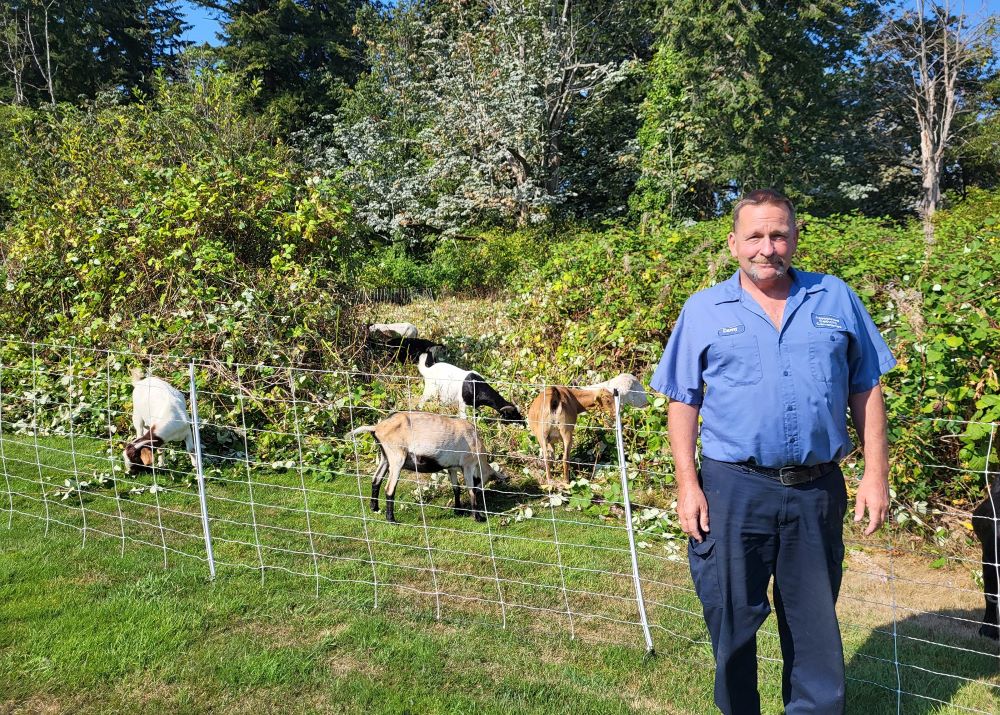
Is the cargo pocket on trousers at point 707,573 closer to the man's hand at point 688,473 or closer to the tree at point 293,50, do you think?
the man's hand at point 688,473

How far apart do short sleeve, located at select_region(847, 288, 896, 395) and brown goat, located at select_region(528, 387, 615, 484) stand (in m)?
3.36

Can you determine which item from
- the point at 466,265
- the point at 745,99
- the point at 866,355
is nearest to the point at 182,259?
the point at 866,355

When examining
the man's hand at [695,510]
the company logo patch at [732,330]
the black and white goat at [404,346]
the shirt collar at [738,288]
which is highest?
the shirt collar at [738,288]

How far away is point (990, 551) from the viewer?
11.5 feet

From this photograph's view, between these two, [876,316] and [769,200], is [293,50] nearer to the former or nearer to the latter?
[876,316]

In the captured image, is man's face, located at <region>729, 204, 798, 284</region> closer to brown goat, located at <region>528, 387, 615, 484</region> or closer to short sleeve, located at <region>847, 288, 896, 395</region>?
short sleeve, located at <region>847, 288, 896, 395</region>

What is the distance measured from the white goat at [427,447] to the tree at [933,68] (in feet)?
83.8

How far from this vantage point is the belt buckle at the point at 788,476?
2.24 m

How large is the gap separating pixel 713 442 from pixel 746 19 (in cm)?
2000

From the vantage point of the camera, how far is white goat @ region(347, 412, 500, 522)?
498 cm

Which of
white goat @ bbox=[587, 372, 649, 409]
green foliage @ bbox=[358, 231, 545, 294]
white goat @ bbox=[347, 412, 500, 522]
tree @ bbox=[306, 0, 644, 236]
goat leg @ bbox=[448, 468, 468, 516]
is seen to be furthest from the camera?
tree @ bbox=[306, 0, 644, 236]

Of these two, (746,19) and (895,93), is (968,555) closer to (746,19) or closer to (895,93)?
(746,19)

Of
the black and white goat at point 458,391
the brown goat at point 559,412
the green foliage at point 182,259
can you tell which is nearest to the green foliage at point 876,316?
the brown goat at point 559,412

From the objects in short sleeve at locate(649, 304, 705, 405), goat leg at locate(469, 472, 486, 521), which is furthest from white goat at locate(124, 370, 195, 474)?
short sleeve at locate(649, 304, 705, 405)
